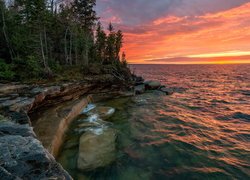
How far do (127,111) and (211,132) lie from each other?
738 centimetres

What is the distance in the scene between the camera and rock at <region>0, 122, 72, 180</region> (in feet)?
8.50

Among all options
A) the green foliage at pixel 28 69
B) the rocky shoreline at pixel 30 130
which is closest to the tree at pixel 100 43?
the rocky shoreline at pixel 30 130

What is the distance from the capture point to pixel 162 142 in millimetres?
8953

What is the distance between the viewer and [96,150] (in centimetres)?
760

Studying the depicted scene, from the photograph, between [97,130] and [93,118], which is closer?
[97,130]

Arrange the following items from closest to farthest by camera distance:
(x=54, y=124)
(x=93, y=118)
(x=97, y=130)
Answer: (x=54, y=124) < (x=97, y=130) < (x=93, y=118)

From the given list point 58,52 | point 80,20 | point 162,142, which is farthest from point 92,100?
point 80,20

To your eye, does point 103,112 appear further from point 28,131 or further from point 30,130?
point 28,131

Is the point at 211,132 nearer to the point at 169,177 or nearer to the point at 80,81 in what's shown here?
the point at 169,177

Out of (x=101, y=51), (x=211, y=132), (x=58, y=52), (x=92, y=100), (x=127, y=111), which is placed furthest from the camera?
(x=101, y=51)

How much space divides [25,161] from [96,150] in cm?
504

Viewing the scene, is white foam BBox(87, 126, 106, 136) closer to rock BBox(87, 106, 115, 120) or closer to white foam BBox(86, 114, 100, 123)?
white foam BBox(86, 114, 100, 123)

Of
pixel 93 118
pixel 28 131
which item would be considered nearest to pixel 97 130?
pixel 93 118

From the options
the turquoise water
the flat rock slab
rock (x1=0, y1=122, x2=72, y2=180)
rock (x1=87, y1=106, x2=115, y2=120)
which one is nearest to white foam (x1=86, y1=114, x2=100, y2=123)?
rock (x1=87, y1=106, x2=115, y2=120)
